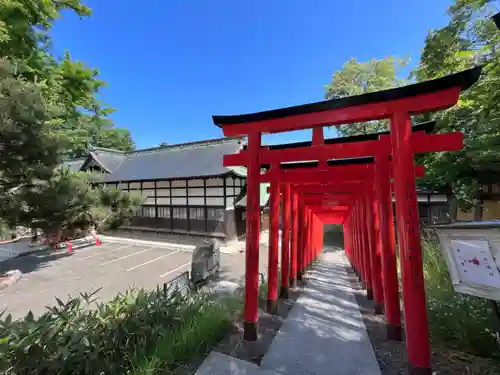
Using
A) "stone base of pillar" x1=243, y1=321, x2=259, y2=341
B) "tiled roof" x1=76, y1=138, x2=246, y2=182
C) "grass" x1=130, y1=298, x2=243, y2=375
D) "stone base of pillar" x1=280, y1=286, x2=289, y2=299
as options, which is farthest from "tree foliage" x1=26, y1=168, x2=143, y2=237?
"tiled roof" x1=76, y1=138, x2=246, y2=182

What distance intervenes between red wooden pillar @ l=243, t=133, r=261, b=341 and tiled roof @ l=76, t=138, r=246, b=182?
9.05 m

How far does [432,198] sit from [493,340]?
38.8 ft

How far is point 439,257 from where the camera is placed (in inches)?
213

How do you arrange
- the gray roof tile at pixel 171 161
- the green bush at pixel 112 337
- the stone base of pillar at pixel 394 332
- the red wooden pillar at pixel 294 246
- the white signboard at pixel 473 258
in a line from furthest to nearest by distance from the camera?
1. the gray roof tile at pixel 171 161
2. the red wooden pillar at pixel 294 246
3. the stone base of pillar at pixel 394 332
4. the green bush at pixel 112 337
5. the white signboard at pixel 473 258

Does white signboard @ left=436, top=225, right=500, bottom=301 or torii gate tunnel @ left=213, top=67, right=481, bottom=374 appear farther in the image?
torii gate tunnel @ left=213, top=67, right=481, bottom=374

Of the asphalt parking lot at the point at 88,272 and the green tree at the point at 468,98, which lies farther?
the asphalt parking lot at the point at 88,272

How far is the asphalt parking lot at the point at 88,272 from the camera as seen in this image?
6.79 meters

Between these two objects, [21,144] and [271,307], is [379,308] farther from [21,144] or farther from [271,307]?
[21,144]

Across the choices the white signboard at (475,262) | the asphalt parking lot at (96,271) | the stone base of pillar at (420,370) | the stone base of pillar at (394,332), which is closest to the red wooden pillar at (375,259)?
the stone base of pillar at (394,332)

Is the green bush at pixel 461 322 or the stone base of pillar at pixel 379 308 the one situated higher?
the green bush at pixel 461 322

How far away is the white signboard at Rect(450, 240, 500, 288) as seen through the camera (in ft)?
6.75

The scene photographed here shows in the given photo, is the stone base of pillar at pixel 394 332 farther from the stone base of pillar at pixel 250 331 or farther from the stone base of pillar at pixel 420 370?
the stone base of pillar at pixel 250 331

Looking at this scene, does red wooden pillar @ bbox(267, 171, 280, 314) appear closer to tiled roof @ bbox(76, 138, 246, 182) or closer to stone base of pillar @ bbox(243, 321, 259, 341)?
stone base of pillar @ bbox(243, 321, 259, 341)

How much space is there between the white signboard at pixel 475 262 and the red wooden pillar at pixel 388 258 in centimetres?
97
